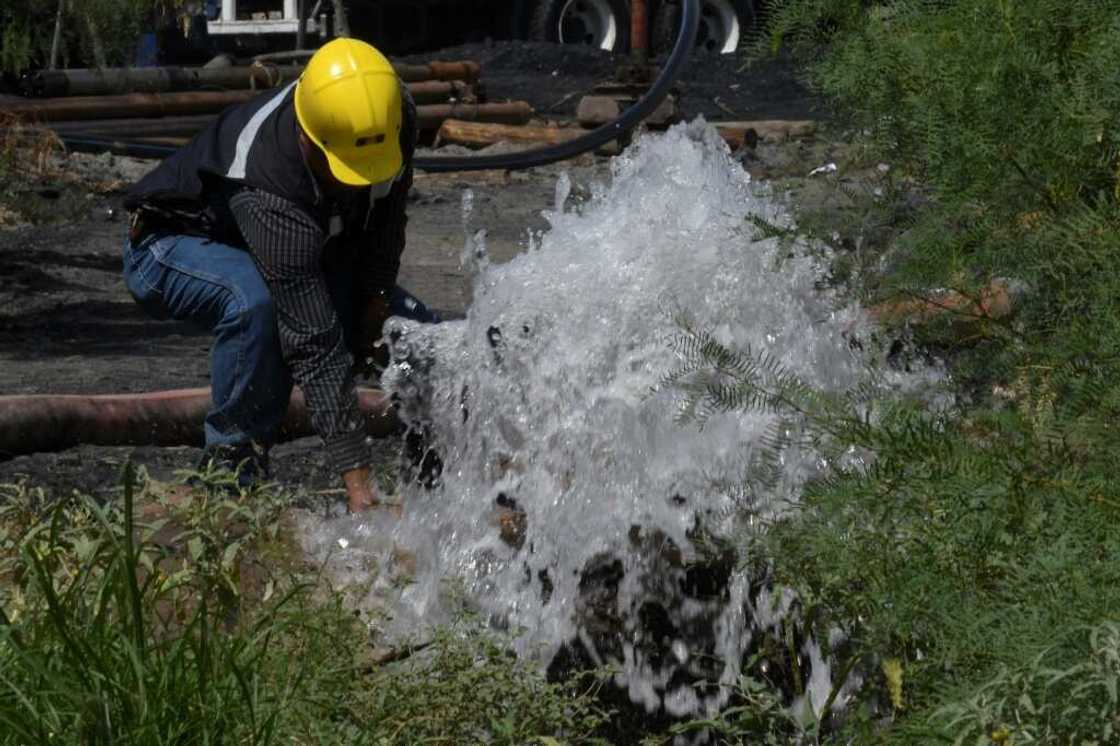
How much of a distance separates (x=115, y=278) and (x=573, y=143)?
3588mm

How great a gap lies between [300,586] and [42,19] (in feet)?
Result: 24.4

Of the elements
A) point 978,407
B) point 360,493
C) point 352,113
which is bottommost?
point 360,493

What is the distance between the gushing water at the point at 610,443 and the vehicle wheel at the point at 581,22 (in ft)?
51.9

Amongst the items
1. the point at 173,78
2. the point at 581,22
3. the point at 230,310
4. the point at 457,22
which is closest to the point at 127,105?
the point at 173,78

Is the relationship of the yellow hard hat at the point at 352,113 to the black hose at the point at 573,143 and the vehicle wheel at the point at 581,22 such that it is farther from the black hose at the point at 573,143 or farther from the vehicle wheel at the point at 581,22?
the vehicle wheel at the point at 581,22

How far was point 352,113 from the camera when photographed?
15.9ft

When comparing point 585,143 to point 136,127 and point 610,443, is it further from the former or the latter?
point 610,443

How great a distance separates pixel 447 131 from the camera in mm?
14211

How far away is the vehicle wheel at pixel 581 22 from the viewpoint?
2114 cm

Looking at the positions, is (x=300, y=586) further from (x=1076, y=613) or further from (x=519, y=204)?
(x=519, y=204)

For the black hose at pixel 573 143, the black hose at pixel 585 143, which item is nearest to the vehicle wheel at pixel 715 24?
the black hose at pixel 573 143

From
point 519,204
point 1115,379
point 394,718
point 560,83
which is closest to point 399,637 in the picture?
point 394,718

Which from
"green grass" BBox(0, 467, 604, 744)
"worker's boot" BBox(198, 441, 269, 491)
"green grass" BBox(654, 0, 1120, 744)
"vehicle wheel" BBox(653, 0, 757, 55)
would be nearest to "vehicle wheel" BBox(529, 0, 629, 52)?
"vehicle wheel" BBox(653, 0, 757, 55)

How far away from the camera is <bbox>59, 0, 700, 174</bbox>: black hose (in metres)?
11.6
